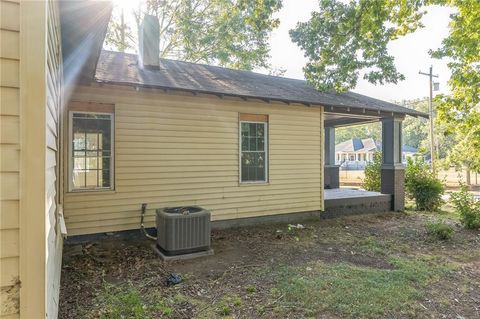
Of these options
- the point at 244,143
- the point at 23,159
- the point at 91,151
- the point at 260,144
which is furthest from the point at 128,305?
the point at 260,144

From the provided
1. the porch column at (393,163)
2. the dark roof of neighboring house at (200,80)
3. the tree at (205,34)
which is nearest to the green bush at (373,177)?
→ the porch column at (393,163)

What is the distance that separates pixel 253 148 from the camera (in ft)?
25.5

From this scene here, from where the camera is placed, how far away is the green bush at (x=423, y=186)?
10.6 metres

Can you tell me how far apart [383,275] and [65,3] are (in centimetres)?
507

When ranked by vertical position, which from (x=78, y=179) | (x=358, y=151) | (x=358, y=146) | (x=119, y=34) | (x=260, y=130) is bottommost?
(x=78, y=179)

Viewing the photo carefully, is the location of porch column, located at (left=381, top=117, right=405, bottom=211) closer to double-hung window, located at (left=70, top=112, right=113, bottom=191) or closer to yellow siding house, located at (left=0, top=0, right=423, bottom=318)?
yellow siding house, located at (left=0, top=0, right=423, bottom=318)

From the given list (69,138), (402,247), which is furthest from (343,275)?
(69,138)

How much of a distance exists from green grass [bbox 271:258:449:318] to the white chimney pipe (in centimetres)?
589

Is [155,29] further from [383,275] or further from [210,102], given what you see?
[383,275]

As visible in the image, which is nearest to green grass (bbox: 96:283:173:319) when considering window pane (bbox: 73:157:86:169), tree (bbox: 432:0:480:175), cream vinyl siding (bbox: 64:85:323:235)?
cream vinyl siding (bbox: 64:85:323:235)

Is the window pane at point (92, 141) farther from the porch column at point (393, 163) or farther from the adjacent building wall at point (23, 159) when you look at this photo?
the porch column at point (393, 163)

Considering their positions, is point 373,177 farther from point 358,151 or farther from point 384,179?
point 358,151

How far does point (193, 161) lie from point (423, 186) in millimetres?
8336

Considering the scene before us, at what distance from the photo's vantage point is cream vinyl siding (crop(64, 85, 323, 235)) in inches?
240
